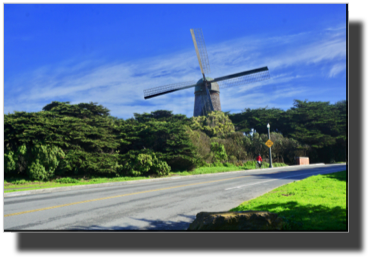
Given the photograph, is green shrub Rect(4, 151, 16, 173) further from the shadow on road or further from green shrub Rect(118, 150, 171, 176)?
the shadow on road

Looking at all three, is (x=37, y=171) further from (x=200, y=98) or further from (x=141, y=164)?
(x=200, y=98)

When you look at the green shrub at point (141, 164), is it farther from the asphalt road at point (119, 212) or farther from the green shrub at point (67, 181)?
the asphalt road at point (119, 212)

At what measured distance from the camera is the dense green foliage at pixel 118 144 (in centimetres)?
1591

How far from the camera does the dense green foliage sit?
627 inches

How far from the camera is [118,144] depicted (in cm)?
2005

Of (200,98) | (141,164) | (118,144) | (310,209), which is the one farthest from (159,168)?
(200,98)

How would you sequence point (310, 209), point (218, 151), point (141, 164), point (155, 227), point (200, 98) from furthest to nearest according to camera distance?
point (200, 98) < point (218, 151) < point (141, 164) < point (310, 209) < point (155, 227)

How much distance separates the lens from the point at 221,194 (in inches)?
381

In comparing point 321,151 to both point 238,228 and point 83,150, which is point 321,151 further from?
point 238,228

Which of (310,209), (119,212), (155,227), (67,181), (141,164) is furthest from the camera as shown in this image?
(141,164)

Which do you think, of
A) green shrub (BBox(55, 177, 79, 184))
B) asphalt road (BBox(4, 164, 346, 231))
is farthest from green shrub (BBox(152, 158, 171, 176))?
asphalt road (BBox(4, 164, 346, 231))

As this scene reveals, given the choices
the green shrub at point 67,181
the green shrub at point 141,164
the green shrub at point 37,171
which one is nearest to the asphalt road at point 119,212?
the green shrub at point 67,181

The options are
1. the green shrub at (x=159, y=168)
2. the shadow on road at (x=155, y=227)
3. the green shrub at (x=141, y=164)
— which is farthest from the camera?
the green shrub at (x=159, y=168)

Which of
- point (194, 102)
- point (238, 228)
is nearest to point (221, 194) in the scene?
point (238, 228)
